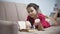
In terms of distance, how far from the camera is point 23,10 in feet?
6.45

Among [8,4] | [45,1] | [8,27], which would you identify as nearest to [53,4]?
[45,1]

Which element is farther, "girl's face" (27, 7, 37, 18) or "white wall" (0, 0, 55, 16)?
"white wall" (0, 0, 55, 16)

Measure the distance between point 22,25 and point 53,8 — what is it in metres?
1.32

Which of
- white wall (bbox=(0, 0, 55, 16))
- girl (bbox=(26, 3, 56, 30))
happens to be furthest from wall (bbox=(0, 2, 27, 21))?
white wall (bbox=(0, 0, 55, 16))

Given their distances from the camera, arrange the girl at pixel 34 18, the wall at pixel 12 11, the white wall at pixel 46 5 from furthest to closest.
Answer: the white wall at pixel 46 5, the wall at pixel 12 11, the girl at pixel 34 18

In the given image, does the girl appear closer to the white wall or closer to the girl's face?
the girl's face

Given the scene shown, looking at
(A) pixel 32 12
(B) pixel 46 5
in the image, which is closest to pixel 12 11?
(A) pixel 32 12

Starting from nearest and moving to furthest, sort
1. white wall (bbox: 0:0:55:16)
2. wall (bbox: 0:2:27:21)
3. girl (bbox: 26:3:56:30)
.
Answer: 1. girl (bbox: 26:3:56:30)
2. wall (bbox: 0:2:27:21)
3. white wall (bbox: 0:0:55:16)

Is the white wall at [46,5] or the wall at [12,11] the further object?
the white wall at [46,5]

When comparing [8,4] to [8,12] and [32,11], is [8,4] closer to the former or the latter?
[8,12]

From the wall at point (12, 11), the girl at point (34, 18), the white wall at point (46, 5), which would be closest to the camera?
the girl at point (34, 18)

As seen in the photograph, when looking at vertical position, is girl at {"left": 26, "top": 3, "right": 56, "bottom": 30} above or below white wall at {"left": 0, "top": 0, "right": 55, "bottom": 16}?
below

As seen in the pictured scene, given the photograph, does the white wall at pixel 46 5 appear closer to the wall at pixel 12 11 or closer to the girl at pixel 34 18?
the wall at pixel 12 11

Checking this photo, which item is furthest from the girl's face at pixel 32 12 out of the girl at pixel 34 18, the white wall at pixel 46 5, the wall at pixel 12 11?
the white wall at pixel 46 5
